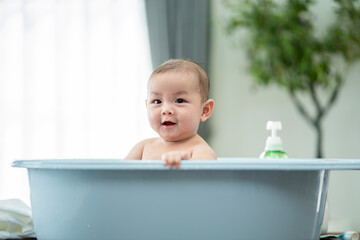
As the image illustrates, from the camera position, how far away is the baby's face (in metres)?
0.97

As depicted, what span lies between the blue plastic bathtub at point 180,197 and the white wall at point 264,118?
2.31 m

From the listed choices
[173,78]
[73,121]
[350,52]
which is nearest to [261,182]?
[173,78]

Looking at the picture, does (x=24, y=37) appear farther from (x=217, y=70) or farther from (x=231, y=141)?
(x=231, y=141)

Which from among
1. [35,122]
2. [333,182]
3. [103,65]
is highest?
[103,65]

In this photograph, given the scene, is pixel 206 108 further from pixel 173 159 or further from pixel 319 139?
pixel 319 139

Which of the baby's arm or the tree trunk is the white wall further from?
the baby's arm

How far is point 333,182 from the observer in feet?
10.2

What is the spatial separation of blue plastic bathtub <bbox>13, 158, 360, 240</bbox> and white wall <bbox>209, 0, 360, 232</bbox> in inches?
91.0

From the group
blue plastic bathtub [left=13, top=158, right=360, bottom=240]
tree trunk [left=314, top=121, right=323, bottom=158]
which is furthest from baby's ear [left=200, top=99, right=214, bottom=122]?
tree trunk [left=314, top=121, right=323, bottom=158]

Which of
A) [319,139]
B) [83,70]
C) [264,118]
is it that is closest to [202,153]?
[83,70]

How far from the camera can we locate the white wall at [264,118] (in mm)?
3086

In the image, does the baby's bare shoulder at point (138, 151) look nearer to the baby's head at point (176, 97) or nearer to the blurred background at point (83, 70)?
the baby's head at point (176, 97)

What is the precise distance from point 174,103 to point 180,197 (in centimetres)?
31

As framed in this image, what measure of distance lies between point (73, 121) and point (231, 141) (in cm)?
102
